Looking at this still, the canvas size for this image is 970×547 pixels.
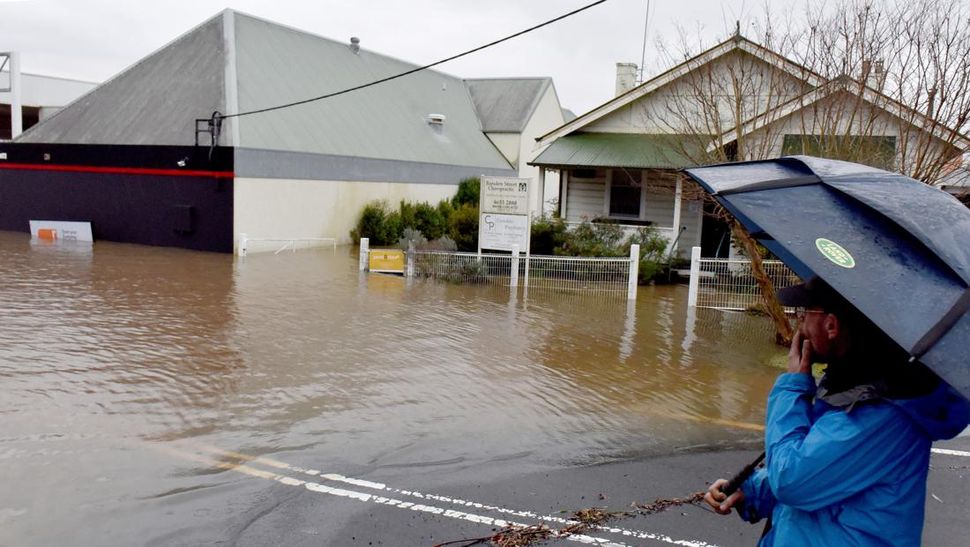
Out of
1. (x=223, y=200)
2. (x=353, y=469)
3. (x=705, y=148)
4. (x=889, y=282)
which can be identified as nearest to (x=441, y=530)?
(x=353, y=469)

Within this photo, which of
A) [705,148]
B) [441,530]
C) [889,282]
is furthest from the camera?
[705,148]

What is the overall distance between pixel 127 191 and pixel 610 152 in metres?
14.1

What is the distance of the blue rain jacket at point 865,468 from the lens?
8.08 ft

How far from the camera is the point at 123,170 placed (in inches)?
921

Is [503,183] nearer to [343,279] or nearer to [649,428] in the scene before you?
[343,279]

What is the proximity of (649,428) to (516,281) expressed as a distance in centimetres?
964

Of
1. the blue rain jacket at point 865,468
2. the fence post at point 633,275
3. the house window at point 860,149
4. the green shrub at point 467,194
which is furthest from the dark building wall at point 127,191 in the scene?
the blue rain jacket at point 865,468

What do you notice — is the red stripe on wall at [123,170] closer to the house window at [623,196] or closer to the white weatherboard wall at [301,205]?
the white weatherboard wall at [301,205]

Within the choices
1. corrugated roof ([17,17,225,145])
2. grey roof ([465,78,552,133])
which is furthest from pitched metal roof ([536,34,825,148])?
grey roof ([465,78,552,133])

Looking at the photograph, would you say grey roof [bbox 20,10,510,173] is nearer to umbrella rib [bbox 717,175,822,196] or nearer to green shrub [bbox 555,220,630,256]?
green shrub [bbox 555,220,630,256]

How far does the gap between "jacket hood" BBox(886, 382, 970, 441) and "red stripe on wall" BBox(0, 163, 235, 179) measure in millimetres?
20578

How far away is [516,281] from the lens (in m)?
17.3

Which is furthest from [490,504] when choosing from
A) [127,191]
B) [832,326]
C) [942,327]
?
[127,191]

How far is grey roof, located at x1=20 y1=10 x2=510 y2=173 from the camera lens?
23.1m
